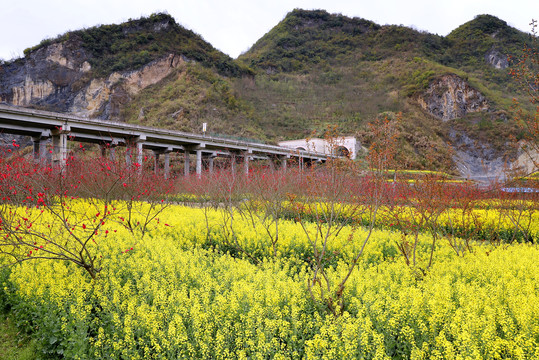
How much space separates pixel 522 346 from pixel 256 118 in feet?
211

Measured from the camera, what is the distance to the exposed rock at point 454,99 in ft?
214

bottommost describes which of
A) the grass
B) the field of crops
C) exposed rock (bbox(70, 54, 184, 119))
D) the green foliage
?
the grass

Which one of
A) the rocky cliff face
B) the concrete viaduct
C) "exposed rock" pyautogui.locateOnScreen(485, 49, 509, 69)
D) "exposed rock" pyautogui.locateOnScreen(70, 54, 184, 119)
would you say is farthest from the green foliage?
"exposed rock" pyautogui.locateOnScreen(485, 49, 509, 69)

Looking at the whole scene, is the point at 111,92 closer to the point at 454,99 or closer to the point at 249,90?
the point at 249,90

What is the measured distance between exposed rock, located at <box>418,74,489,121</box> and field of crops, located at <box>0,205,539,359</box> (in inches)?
2770

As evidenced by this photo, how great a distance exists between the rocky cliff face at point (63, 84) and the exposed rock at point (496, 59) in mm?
85093

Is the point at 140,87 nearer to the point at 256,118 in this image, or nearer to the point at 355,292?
the point at 256,118

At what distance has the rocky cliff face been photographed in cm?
6234

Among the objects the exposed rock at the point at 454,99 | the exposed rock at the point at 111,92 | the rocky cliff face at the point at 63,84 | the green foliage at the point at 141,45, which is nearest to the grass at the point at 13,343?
Answer: the exposed rock at the point at 111,92

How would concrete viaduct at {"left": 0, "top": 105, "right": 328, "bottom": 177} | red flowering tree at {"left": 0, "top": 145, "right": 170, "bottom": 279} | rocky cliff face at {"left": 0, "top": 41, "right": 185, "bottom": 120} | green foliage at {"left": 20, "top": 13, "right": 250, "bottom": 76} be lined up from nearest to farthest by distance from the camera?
red flowering tree at {"left": 0, "top": 145, "right": 170, "bottom": 279}, concrete viaduct at {"left": 0, "top": 105, "right": 328, "bottom": 177}, rocky cliff face at {"left": 0, "top": 41, "right": 185, "bottom": 120}, green foliage at {"left": 20, "top": 13, "right": 250, "bottom": 76}

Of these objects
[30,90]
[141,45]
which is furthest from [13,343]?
[141,45]

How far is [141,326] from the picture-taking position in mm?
3432

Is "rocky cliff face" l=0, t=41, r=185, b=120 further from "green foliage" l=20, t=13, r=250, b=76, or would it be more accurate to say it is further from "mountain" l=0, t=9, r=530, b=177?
"green foliage" l=20, t=13, r=250, b=76

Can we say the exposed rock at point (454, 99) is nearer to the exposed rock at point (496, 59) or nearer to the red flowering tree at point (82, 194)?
the exposed rock at point (496, 59)
